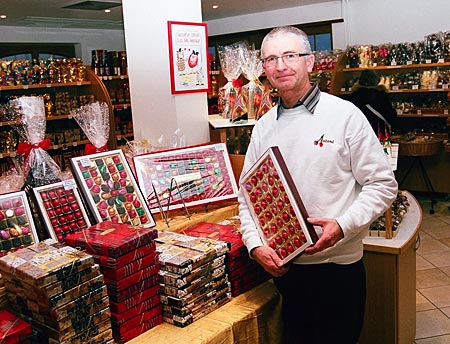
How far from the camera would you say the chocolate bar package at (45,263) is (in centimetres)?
157

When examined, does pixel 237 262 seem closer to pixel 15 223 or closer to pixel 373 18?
pixel 15 223

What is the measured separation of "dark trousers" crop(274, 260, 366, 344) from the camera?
6.49 feet

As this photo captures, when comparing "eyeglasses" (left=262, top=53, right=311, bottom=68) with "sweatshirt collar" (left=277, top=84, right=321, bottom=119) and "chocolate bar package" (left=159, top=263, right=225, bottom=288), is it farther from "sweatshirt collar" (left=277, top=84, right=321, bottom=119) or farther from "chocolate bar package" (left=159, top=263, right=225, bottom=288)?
"chocolate bar package" (left=159, top=263, right=225, bottom=288)

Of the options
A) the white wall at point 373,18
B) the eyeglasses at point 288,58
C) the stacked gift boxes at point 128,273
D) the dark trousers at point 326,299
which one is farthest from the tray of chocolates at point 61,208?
the white wall at point 373,18

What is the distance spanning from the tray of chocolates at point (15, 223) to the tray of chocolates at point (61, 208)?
0.06m

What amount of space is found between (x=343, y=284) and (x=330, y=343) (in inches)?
9.8

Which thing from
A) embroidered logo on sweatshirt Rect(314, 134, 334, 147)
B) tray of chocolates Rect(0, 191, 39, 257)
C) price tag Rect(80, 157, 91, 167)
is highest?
embroidered logo on sweatshirt Rect(314, 134, 334, 147)

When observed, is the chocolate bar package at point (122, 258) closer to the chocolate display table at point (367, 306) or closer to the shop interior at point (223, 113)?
the shop interior at point (223, 113)

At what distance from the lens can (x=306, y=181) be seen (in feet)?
6.33

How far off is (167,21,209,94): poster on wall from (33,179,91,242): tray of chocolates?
3.95 feet

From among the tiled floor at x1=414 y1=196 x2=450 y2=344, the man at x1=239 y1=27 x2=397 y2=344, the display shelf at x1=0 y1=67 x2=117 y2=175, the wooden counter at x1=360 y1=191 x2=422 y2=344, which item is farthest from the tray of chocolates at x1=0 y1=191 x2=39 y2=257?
the display shelf at x1=0 y1=67 x2=117 y2=175

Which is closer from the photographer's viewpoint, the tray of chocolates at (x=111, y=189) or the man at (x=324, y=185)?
the man at (x=324, y=185)

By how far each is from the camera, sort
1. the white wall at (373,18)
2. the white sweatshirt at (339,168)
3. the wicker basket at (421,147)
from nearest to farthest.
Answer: the white sweatshirt at (339,168)
the wicker basket at (421,147)
the white wall at (373,18)

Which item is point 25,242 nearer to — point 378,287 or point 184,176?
point 184,176
